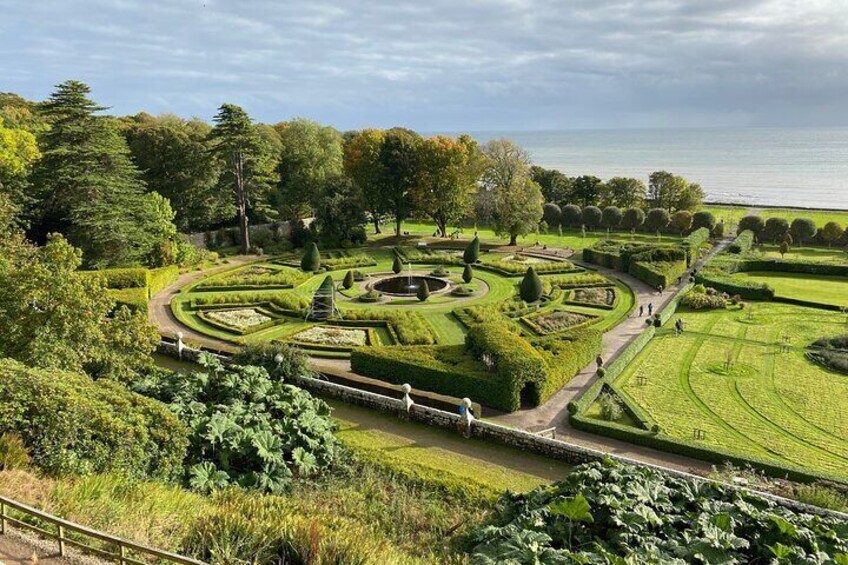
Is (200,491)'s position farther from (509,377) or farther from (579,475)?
(509,377)

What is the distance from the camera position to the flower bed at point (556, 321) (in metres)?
32.7

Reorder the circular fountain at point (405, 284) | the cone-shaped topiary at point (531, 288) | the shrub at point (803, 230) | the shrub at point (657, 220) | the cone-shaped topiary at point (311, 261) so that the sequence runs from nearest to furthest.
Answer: the cone-shaped topiary at point (531, 288) → the circular fountain at point (405, 284) → the cone-shaped topiary at point (311, 261) → the shrub at point (803, 230) → the shrub at point (657, 220)

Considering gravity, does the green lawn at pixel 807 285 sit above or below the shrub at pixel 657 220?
below

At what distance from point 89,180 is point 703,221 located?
59.0 metres

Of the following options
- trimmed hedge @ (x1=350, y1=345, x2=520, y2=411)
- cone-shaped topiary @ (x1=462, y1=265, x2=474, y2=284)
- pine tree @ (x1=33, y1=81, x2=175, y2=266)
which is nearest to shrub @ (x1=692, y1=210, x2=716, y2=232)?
cone-shaped topiary @ (x1=462, y1=265, x2=474, y2=284)

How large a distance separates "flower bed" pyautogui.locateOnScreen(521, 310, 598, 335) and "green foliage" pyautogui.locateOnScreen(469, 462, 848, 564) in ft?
62.7

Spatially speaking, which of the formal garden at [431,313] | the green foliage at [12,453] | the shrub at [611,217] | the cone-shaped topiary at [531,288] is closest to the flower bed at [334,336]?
the formal garden at [431,313]

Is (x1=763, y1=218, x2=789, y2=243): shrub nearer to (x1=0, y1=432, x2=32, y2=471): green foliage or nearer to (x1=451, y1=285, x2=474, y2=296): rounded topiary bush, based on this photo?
(x1=451, y1=285, x2=474, y2=296): rounded topiary bush

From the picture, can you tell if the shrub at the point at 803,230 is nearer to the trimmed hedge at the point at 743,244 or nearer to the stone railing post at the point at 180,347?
the trimmed hedge at the point at 743,244

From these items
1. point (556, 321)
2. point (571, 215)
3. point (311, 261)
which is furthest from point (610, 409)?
point (571, 215)

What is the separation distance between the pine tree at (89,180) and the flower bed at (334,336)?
18580 mm

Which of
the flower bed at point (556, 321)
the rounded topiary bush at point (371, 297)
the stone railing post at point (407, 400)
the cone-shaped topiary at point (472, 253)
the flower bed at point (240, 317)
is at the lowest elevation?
the stone railing post at point (407, 400)

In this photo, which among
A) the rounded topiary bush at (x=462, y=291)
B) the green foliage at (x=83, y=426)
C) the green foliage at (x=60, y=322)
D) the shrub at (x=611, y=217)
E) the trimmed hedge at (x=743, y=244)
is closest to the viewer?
the green foliage at (x=83, y=426)

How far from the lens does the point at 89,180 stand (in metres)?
40.9
